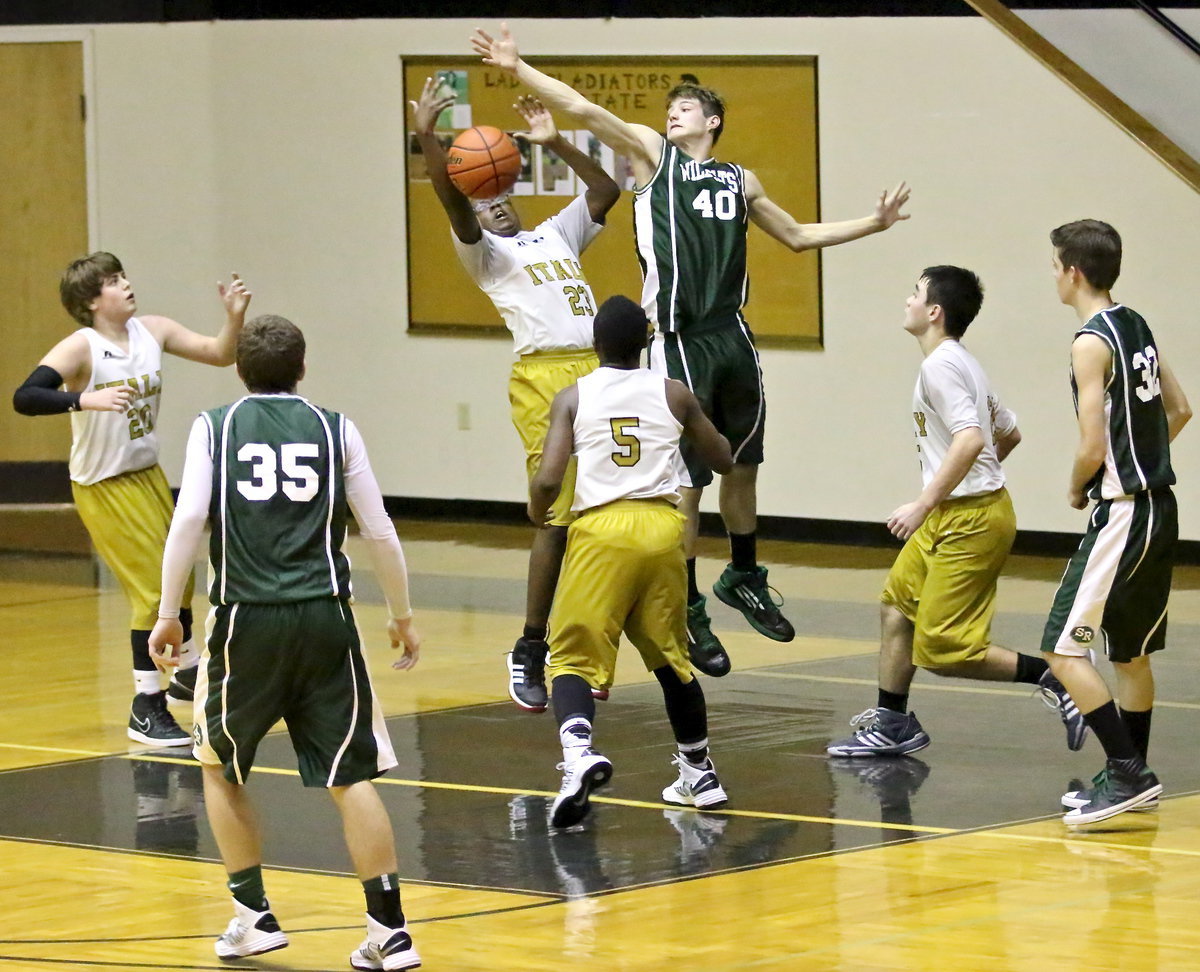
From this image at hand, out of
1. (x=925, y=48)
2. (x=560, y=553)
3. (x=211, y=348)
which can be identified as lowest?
(x=560, y=553)

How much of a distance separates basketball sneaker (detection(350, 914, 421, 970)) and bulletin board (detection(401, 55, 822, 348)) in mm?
8533

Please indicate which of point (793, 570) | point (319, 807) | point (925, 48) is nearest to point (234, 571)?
point (319, 807)

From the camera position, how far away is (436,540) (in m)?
15.2

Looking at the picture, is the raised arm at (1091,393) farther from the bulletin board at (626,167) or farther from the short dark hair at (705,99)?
the bulletin board at (626,167)

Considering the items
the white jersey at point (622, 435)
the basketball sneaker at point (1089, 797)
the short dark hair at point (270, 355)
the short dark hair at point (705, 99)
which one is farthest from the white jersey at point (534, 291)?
the short dark hair at point (270, 355)

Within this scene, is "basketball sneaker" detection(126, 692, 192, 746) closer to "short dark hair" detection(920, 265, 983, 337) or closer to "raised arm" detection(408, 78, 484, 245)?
"raised arm" detection(408, 78, 484, 245)

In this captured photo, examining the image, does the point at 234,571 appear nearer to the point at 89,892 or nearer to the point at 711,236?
the point at 89,892

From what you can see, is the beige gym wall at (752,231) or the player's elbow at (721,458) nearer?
the player's elbow at (721,458)

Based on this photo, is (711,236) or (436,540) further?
(436,540)

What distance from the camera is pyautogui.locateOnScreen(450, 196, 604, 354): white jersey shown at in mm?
9078

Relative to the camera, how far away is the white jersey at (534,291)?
9078mm

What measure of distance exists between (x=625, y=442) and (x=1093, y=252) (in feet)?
5.01

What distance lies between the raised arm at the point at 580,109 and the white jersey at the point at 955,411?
1.54 m

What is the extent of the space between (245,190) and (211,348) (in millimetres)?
7943
